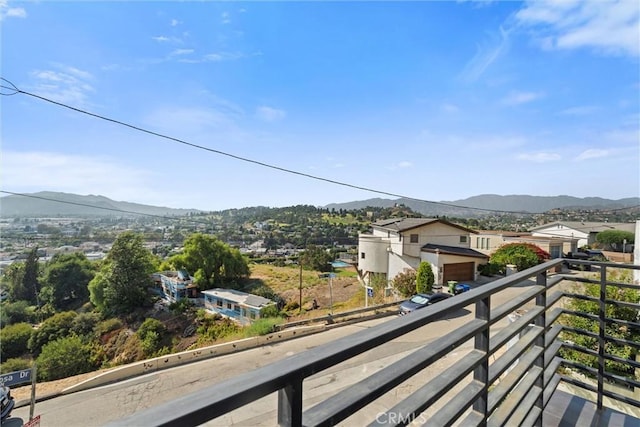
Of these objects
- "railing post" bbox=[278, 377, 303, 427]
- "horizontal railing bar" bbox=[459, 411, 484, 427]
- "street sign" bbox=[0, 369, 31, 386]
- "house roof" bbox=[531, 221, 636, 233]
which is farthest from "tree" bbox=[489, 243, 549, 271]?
"street sign" bbox=[0, 369, 31, 386]

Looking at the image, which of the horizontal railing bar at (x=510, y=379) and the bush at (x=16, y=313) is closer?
the horizontal railing bar at (x=510, y=379)

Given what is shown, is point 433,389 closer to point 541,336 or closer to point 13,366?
point 541,336

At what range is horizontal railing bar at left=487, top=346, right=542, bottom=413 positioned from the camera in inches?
41.9

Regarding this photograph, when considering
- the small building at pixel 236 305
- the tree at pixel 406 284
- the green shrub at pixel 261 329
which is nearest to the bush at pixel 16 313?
the small building at pixel 236 305

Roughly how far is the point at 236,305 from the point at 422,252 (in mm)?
13059

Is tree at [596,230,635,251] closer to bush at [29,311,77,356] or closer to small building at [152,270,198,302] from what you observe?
small building at [152,270,198,302]

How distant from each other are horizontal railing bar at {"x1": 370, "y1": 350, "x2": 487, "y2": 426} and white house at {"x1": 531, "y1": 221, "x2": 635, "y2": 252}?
31216mm

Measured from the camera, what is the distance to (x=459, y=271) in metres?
14.0

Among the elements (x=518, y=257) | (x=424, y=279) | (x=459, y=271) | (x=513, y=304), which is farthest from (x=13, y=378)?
(x=518, y=257)

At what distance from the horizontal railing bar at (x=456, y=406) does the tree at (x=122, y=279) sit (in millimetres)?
27893

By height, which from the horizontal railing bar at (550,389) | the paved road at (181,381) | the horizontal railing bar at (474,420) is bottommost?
the paved road at (181,381)

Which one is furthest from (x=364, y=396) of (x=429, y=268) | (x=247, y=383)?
(x=429, y=268)

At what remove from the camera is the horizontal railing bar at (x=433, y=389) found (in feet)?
2.28

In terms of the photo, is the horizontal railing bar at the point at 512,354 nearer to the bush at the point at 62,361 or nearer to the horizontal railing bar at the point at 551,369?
the horizontal railing bar at the point at 551,369
